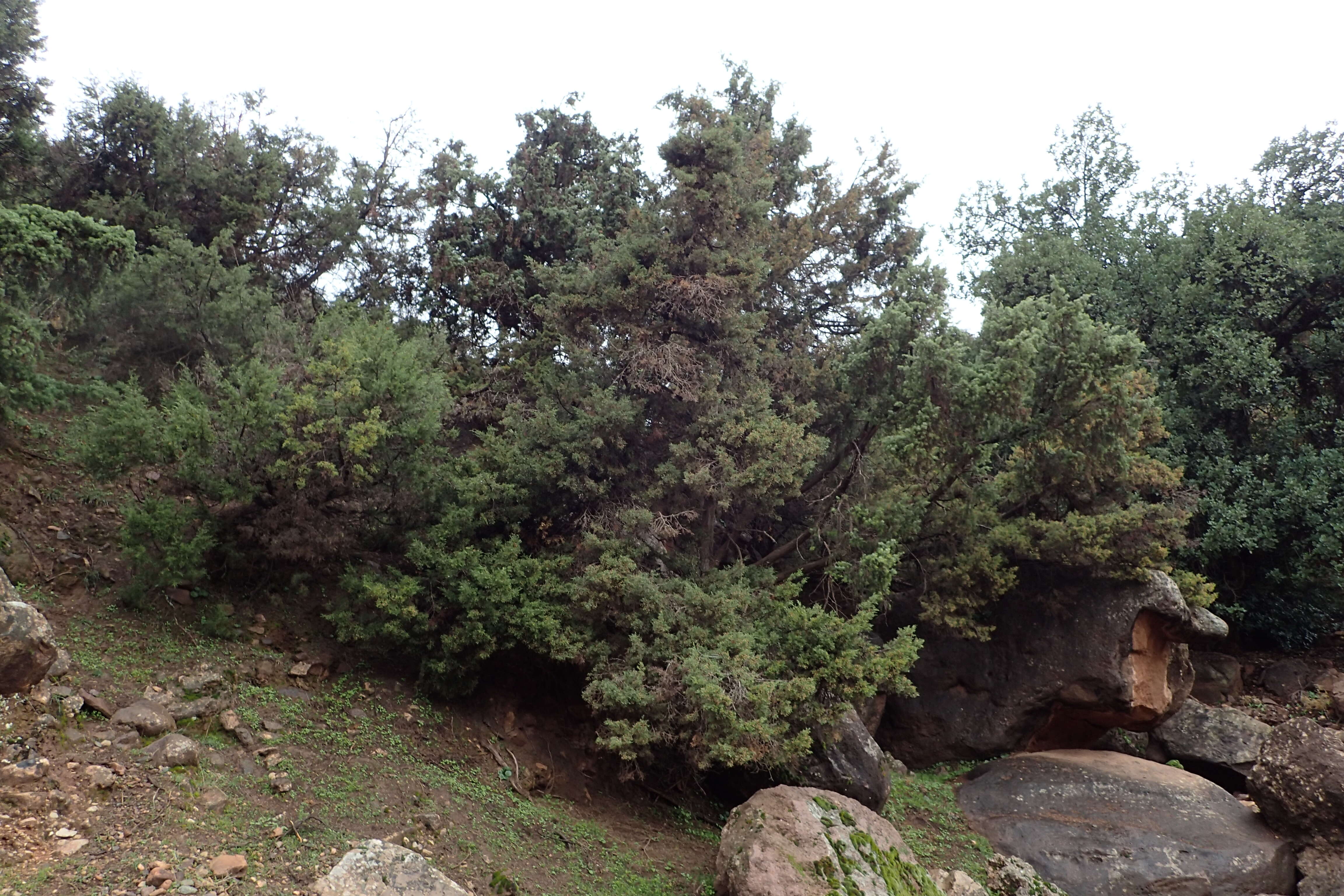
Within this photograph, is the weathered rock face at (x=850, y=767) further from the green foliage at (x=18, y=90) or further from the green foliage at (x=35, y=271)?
the green foliage at (x=18, y=90)

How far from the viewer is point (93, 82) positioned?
59.9 ft

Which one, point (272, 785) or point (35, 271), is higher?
point (35, 271)

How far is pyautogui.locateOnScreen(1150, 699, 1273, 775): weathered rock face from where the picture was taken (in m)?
15.3

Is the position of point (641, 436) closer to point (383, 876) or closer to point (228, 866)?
point (383, 876)

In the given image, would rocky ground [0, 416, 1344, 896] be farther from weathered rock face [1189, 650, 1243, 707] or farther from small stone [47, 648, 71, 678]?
weathered rock face [1189, 650, 1243, 707]

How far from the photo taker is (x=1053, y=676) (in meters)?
15.0

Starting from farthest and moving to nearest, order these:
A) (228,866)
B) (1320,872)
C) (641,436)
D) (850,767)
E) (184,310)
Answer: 1. (184,310)
2. (641,436)
3. (1320,872)
4. (850,767)
5. (228,866)

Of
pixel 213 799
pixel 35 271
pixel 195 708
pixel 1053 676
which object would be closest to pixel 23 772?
pixel 213 799

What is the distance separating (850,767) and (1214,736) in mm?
8305

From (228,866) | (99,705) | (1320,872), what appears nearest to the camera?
(228,866)

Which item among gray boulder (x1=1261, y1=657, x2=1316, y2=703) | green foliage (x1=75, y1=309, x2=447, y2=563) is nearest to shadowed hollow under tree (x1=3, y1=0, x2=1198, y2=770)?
green foliage (x1=75, y1=309, x2=447, y2=563)

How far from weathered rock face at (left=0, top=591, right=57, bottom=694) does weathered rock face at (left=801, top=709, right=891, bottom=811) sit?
29.7 feet

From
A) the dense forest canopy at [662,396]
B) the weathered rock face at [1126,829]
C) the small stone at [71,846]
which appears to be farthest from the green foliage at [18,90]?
the weathered rock face at [1126,829]

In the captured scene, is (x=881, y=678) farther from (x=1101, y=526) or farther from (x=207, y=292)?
(x=207, y=292)
